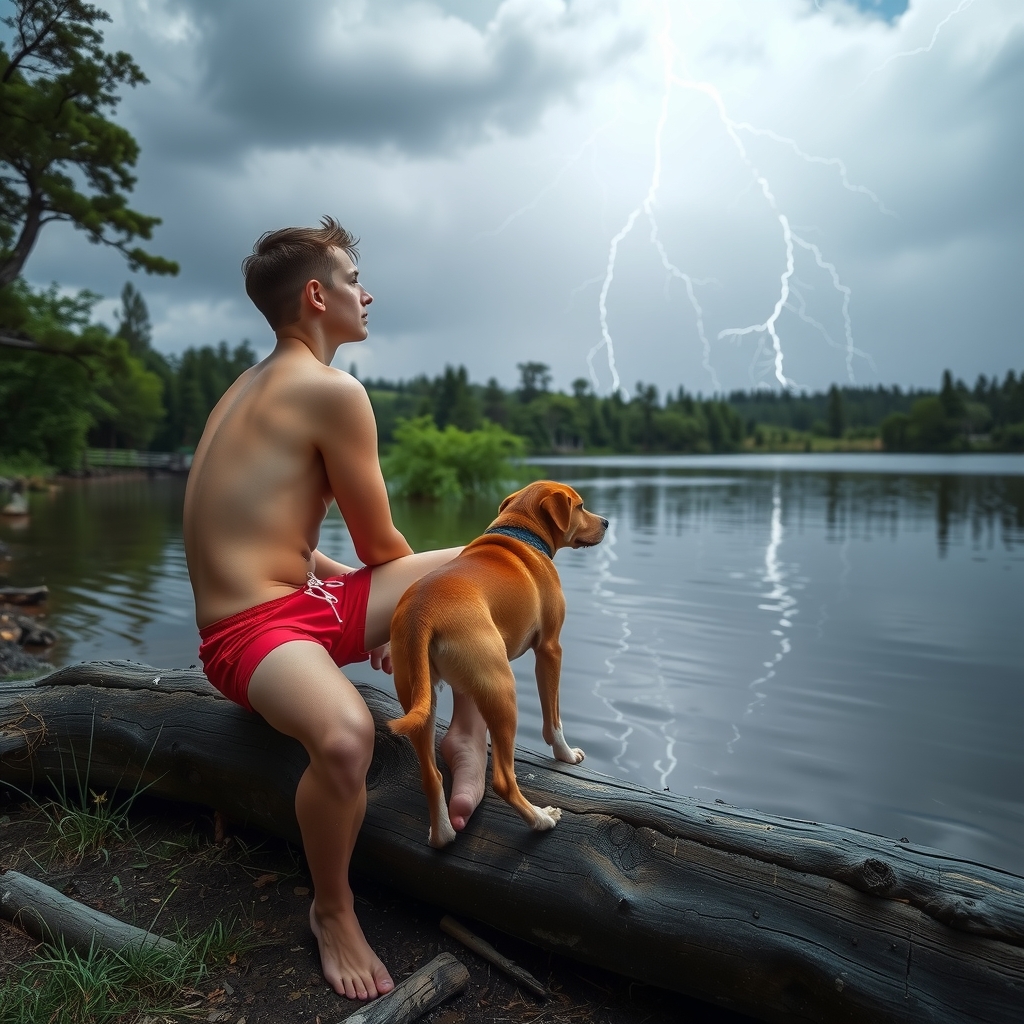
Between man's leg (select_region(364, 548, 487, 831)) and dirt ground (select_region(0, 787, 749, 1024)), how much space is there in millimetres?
403

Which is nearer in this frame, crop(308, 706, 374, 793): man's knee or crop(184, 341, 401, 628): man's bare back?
crop(308, 706, 374, 793): man's knee

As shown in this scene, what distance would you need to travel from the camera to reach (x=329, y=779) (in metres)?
2.19

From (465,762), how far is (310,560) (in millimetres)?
829

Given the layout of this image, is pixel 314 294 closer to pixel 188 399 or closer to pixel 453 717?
pixel 453 717

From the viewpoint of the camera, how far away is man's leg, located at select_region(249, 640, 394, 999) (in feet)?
7.15

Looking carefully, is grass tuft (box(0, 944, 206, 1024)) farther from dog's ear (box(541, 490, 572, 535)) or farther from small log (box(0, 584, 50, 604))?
small log (box(0, 584, 50, 604))

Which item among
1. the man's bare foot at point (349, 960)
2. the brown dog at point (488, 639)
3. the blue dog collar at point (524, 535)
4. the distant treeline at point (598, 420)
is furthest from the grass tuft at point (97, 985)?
the distant treeline at point (598, 420)

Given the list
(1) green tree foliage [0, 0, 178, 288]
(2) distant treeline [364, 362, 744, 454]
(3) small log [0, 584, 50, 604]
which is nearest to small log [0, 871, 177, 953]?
(3) small log [0, 584, 50, 604]

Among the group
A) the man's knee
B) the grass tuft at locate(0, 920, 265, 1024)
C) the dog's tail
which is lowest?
the grass tuft at locate(0, 920, 265, 1024)

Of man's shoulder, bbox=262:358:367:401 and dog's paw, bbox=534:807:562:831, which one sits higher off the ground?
man's shoulder, bbox=262:358:367:401

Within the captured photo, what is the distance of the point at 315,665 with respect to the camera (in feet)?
7.52

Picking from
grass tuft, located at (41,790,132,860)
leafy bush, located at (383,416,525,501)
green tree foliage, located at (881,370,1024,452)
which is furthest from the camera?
green tree foliage, located at (881,370,1024,452)

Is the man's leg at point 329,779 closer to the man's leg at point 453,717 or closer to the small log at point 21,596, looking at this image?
the man's leg at point 453,717

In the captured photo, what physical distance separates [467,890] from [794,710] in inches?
154
